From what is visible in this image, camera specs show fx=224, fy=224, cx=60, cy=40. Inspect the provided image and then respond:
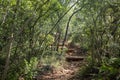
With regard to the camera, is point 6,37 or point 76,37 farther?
point 76,37

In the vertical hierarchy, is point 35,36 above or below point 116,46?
above

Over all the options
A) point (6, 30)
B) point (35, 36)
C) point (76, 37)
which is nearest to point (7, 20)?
point (6, 30)

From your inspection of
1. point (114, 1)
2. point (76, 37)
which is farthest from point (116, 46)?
point (76, 37)

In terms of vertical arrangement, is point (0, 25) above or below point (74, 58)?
above

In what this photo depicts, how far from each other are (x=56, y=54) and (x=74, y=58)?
8.99 feet

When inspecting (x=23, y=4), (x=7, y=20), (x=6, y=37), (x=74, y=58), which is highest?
(x=23, y=4)

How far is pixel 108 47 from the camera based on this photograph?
11.9m

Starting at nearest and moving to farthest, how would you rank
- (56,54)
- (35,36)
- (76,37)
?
(35,36) → (56,54) → (76,37)

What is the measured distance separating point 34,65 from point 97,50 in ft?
11.2

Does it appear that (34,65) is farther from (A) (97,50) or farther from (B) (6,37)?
(A) (97,50)

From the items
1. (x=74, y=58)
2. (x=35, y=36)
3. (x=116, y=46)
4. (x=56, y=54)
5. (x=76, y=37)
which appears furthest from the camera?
(x=76, y=37)

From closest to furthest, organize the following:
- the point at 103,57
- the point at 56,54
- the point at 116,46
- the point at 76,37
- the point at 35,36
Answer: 1. the point at 116,46
2. the point at 103,57
3. the point at 35,36
4. the point at 56,54
5. the point at 76,37

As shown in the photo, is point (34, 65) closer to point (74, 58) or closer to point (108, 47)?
point (108, 47)

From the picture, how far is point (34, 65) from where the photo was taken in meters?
10.9
